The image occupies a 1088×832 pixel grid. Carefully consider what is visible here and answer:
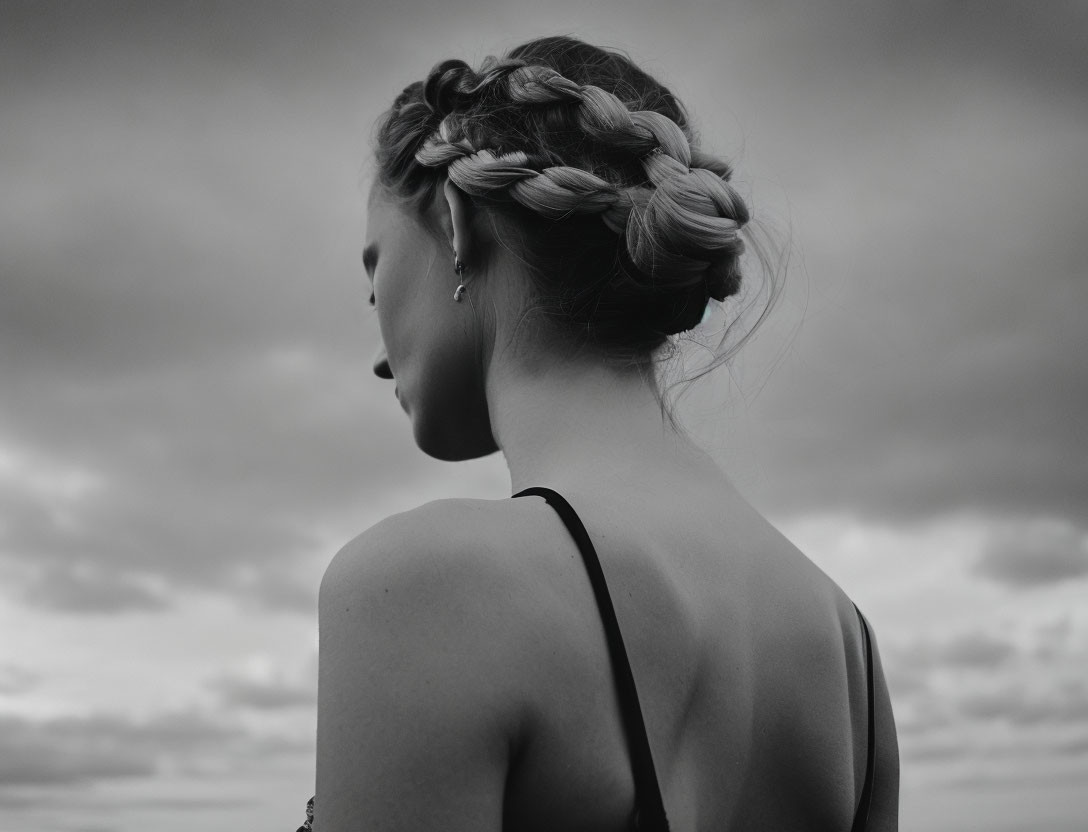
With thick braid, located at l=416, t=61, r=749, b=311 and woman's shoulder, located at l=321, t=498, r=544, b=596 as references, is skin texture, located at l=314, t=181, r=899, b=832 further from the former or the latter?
thick braid, located at l=416, t=61, r=749, b=311

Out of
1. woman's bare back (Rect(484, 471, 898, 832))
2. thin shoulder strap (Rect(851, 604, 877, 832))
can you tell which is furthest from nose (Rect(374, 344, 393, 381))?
thin shoulder strap (Rect(851, 604, 877, 832))

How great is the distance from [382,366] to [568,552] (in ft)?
4.06

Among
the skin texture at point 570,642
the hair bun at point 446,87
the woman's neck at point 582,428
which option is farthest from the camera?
the hair bun at point 446,87

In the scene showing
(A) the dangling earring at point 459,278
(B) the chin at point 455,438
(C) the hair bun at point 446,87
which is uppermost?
(C) the hair bun at point 446,87

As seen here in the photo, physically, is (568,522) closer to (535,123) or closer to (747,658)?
(747,658)

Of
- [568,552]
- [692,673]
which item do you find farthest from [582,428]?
[692,673]

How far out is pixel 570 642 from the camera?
1523 mm

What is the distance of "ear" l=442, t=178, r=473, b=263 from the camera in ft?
6.95

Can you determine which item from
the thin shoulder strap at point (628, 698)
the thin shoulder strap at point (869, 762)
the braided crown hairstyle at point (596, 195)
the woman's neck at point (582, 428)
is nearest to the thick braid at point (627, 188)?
the braided crown hairstyle at point (596, 195)

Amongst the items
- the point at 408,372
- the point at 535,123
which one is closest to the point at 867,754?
the point at 408,372

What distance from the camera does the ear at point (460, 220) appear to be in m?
2.12

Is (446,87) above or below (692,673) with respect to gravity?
above

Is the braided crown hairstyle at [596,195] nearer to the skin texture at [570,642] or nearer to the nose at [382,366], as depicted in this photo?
the skin texture at [570,642]

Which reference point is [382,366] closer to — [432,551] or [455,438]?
[455,438]
